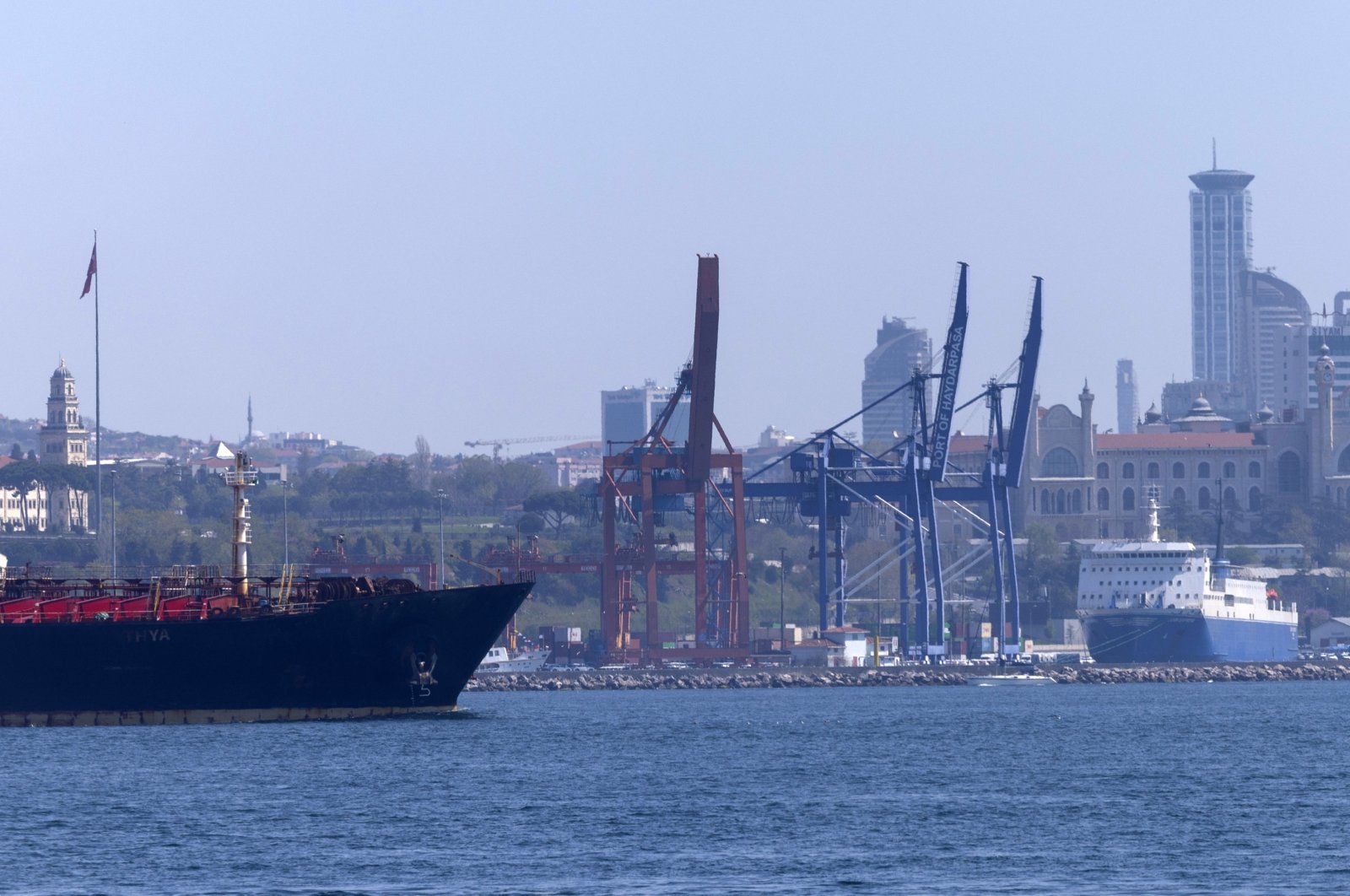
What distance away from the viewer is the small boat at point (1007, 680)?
115 m

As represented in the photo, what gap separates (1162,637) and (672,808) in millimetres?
89406

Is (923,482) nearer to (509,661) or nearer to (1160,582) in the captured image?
(1160,582)

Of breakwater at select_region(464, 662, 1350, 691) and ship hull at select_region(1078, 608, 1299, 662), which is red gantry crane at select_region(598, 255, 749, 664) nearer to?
breakwater at select_region(464, 662, 1350, 691)

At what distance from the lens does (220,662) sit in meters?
64.2

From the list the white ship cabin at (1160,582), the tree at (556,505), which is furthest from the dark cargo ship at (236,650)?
the tree at (556,505)

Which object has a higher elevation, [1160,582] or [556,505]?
[556,505]

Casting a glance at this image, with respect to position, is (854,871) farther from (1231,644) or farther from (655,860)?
(1231,644)

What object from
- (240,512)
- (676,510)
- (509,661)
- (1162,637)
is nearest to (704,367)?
(676,510)

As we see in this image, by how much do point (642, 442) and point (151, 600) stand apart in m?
60.6

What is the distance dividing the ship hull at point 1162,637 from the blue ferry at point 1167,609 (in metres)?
0.04

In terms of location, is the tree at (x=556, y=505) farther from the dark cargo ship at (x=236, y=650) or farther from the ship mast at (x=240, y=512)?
the dark cargo ship at (x=236, y=650)

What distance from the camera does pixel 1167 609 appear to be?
134750 millimetres

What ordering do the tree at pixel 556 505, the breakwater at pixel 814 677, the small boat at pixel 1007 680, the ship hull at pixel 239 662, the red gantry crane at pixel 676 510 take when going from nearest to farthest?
the ship hull at pixel 239 662
the breakwater at pixel 814 677
the small boat at pixel 1007 680
the red gantry crane at pixel 676 510
the tree at pixel 556 505

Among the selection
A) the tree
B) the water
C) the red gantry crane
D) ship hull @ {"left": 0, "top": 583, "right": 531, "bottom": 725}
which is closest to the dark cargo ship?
ship hull @ {"left": 0, "top": 583, "right": 531, "bottom": 725}
